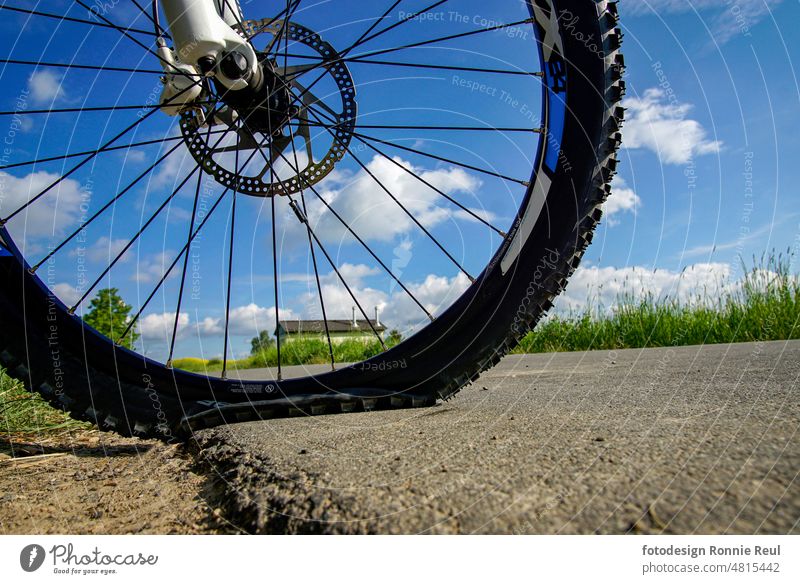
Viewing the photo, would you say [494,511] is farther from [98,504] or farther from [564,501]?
[98,504]

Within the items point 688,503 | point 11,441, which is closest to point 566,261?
point 688,503

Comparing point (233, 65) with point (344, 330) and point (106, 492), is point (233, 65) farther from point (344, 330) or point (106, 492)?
point (344, 330)

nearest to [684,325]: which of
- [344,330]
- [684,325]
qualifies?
[684,325]

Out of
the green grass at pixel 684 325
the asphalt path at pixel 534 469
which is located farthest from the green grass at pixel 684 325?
the asphalt path at pixel 534 469

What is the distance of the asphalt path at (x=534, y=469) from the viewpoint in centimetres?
64

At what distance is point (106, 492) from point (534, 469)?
104 centimetres

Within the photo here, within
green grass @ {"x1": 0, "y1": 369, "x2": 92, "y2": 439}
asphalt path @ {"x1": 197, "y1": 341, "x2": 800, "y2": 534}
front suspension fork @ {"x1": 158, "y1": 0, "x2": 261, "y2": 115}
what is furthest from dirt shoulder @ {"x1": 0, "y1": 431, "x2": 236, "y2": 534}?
front suspension fork @ {"x1": 158, "y1": 0, "x2": 261, "y2": 115}

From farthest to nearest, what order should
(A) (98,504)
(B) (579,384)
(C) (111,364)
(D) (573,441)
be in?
(B) (579,384)
(C) (111,364)
(A) (98,504)
(D) (573,441)

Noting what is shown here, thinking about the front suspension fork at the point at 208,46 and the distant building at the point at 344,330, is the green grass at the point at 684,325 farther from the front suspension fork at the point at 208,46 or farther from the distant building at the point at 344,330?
the front suspension fork at the point at 208,46

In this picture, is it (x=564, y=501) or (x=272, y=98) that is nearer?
(x=564, y=501)

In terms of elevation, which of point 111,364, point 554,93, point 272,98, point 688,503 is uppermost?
point 272,98

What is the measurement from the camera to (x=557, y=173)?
61.6 inches

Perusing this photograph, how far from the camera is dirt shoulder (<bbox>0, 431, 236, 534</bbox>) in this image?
102 centimetres

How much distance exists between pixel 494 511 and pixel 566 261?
101 centimetres
